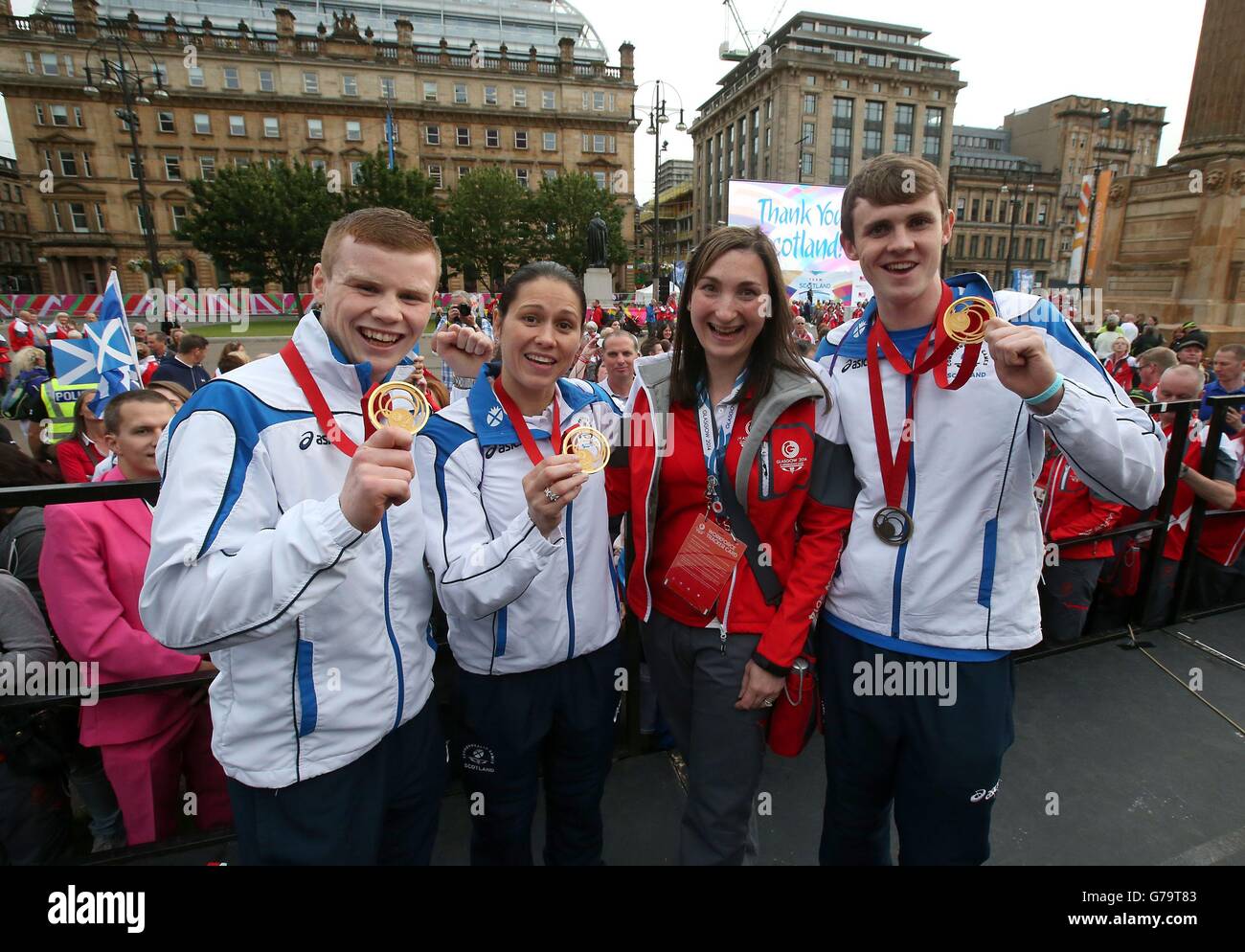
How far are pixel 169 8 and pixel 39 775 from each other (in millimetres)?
83951

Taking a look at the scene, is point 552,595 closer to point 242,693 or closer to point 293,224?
point 242,693

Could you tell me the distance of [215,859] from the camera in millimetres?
2551

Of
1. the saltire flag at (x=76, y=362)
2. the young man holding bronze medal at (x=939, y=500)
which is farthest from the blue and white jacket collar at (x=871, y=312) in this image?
the saltire flag at (x=76, y=362)

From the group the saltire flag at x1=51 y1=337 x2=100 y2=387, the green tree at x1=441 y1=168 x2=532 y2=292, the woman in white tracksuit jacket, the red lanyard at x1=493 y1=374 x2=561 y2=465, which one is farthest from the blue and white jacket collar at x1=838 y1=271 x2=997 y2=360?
the green tree at x1=441 y1=168 x2=532 y2=292

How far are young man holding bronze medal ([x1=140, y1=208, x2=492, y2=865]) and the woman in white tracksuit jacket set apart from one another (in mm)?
185

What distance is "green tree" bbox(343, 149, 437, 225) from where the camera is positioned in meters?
40.1

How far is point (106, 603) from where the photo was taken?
2385 mm

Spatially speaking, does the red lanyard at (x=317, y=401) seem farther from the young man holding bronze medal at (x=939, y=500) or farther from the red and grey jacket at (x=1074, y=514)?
the red and grey jacket at (x=1074, y=514)

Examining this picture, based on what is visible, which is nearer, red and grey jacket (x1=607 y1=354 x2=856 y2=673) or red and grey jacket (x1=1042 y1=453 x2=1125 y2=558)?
red and grey jacket (x1=607 y1=354 x2=856 y2=673)

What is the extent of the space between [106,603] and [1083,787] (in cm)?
410

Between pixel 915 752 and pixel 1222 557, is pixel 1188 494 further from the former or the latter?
pixel 915 752

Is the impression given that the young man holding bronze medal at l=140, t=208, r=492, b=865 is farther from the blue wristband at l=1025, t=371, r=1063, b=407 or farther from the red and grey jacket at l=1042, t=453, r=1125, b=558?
the red and grey jacket at l=1042, t=453, r=1125, b=558

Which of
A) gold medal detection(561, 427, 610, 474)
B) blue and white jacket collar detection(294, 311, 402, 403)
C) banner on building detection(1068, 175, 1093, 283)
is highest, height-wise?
banner on building detection(1068, 175, 1093, 283)

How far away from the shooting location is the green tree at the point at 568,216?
1858 inches
